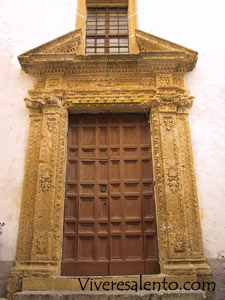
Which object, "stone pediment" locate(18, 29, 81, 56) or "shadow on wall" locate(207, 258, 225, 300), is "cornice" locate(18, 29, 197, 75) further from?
"shadow on wall" locate(207, 258, 225, 300)

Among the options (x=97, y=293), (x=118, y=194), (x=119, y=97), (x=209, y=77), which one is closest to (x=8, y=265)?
(x=97, y=293)

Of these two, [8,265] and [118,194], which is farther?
[118,194]

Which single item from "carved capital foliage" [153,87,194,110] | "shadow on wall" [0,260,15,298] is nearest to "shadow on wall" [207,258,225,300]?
"carved capital foliage" [153,87,194,110]

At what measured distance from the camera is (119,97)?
188 inches

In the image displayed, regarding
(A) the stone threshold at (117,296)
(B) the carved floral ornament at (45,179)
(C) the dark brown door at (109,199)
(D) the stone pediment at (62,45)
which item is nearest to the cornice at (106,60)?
(D) the stone pediment at (62,45)

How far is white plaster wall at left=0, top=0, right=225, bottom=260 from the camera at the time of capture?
13.9 feet

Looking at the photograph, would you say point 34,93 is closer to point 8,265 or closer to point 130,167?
point 130,167

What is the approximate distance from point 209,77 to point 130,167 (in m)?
2.30

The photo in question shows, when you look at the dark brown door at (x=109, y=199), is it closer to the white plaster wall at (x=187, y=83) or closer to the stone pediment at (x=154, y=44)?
the white plaster wall at (x=187, y=83)

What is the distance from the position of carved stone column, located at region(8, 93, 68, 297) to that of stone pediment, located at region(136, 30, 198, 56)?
6.52 feet

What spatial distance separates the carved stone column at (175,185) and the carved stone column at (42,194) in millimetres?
1589

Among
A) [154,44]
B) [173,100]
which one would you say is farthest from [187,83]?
[154,44]

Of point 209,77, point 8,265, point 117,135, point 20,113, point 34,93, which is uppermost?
point 209,77

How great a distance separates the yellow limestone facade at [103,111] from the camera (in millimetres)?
3916
